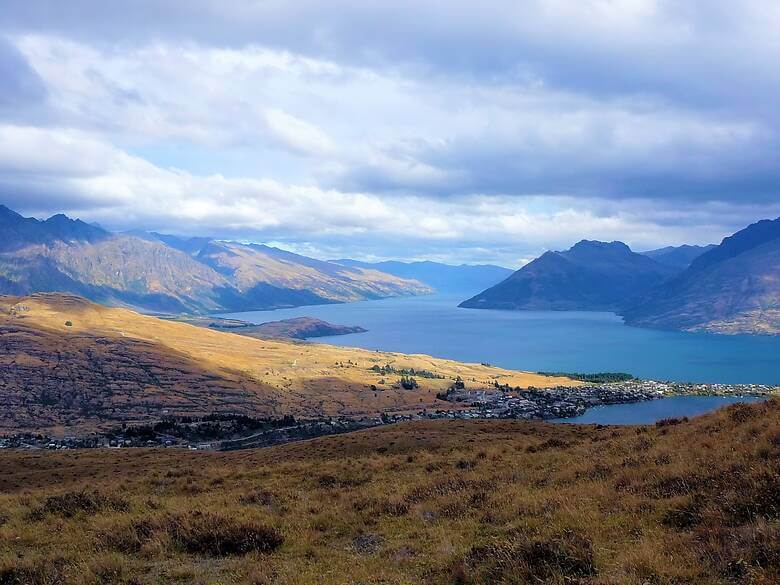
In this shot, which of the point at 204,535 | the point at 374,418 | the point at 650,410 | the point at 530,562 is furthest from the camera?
the point at 650,410

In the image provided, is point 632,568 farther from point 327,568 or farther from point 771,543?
point 327,568

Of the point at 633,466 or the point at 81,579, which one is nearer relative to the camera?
the point at 81,579

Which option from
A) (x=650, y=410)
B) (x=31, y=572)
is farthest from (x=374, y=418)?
(x=31, y=572)

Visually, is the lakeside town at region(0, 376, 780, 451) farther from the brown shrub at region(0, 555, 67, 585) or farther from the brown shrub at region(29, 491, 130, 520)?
the brown shrub at region(0, 555, 67, 585)

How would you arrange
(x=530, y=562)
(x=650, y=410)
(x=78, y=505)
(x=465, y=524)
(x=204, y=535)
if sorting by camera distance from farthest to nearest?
1. (x=650, y=410)
2. (x=78, y=505)
3. (x=204, y=535)
4. (x=465, y=524)
5. (x=530, y=562)

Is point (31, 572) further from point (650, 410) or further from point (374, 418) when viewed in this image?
point (650, 410)

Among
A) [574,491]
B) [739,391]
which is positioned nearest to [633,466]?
[574,491]
